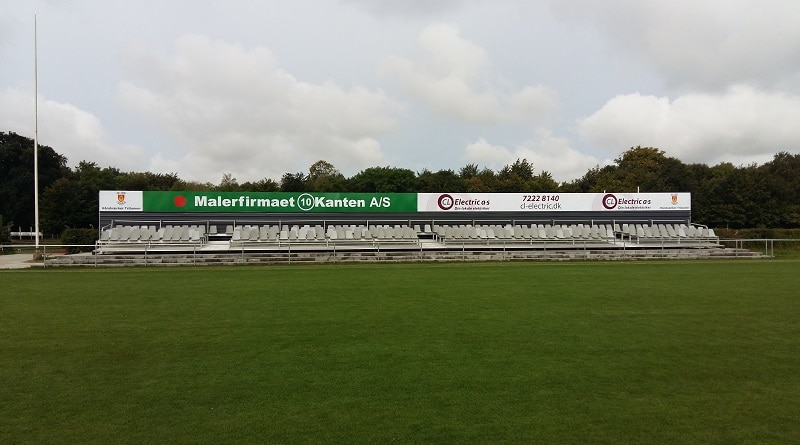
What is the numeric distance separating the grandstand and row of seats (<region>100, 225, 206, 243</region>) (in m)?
0.04

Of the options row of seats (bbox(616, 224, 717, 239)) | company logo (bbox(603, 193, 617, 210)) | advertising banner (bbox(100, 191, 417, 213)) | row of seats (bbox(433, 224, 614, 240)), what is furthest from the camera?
company logo (bbox(603, 193, 617, 210))

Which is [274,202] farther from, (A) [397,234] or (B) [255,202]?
(A) [397,234]

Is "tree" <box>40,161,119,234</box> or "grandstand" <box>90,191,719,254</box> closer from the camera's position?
"grandstand" <box>90,191,719,254</box>

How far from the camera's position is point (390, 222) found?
83.6 feet

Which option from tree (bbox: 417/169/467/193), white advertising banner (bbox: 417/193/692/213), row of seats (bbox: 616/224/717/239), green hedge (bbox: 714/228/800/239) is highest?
tree (bbox: 417/169/467/193)

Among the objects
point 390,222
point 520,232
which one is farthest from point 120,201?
point 520,232

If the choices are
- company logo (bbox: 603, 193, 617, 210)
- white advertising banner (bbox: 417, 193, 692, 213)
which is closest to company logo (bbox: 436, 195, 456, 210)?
white advertising banner (bbox: 417, 193, 692, 213)

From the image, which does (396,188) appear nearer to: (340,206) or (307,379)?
(340,206)

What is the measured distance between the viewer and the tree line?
1484 inches

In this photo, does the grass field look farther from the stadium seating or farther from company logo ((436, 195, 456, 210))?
company logo ((436, 195, 456, 210))

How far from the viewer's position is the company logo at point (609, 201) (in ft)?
85.3

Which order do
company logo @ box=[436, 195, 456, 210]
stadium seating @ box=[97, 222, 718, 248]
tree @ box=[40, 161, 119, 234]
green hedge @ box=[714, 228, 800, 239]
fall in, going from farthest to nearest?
1. tree @ box=[40, 161, 119, 234]
2. green hedge @ box=[714, 228, 800, 239]
3. company logo @ box=[436, 195, 456, 210]
4. stadium seating @ box=[97, 222, 718, 248]

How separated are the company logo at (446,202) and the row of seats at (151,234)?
37.7 ft

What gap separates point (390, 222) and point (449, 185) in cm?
2213
